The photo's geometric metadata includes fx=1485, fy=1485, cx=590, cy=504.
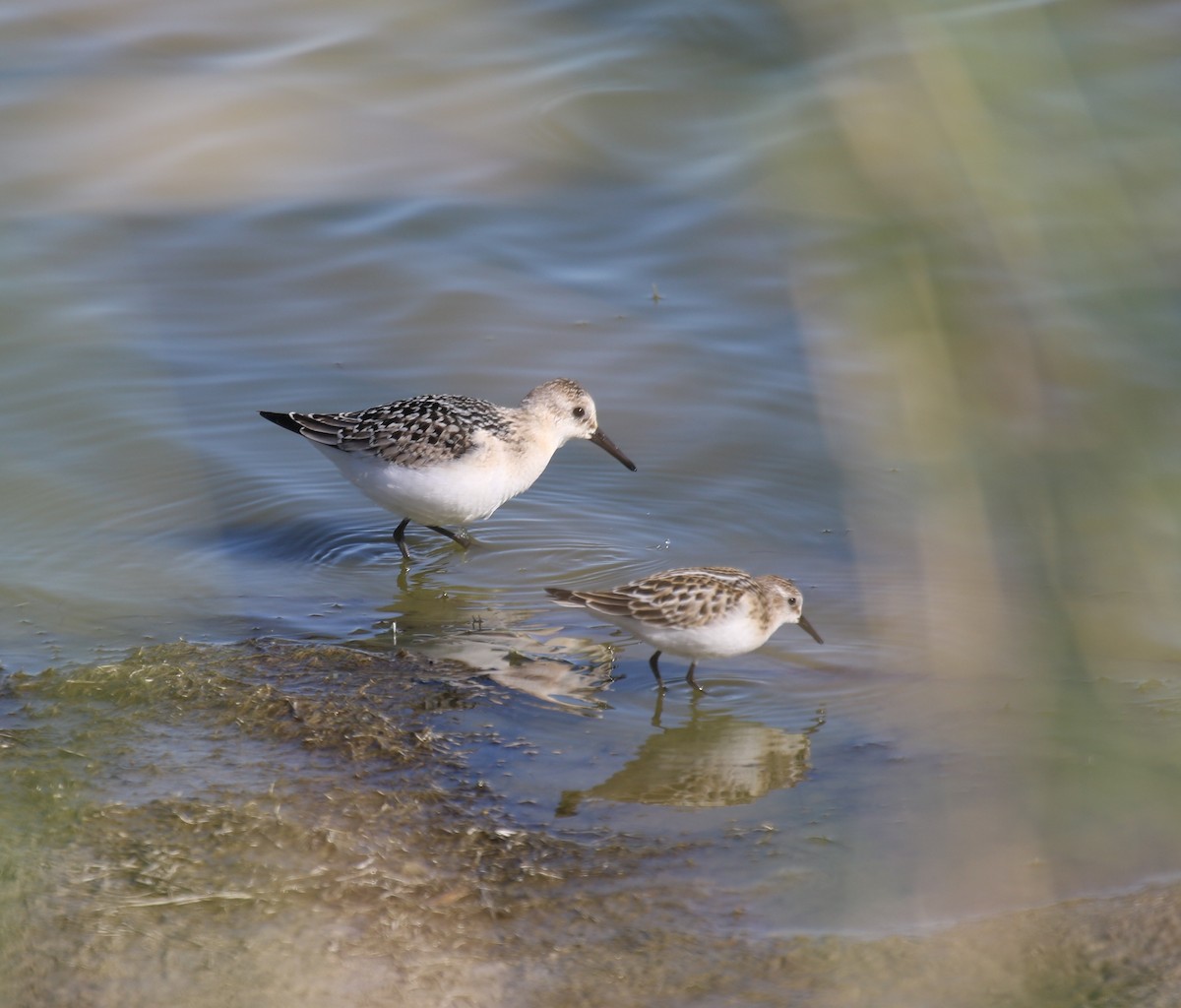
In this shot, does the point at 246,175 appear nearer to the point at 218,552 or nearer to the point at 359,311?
the point at 359,311

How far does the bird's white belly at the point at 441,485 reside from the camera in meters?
7.51

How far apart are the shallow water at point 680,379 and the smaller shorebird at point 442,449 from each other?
0.36 m

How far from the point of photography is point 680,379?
9609mm

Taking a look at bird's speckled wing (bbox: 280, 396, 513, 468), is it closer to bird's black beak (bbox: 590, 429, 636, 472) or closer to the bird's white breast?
the bird's white breast

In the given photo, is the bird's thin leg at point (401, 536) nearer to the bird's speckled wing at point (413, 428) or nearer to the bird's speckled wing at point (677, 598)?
the bird's speckled wing at point (413, 428)

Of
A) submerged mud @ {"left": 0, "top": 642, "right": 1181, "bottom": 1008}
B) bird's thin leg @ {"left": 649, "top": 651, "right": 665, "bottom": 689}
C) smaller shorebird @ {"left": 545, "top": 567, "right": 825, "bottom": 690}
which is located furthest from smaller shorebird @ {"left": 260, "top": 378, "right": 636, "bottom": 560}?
submerged mud @ {"left": 0, "top": 642, "right": 1181, "bottom": 1008}

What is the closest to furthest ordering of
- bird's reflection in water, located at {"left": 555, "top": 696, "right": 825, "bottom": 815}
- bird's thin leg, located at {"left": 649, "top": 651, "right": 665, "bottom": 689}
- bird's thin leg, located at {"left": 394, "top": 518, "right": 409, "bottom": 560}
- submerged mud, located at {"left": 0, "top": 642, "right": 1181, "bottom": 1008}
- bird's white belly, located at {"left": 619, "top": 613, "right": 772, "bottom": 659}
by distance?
submerged mud, located at {"left": 0, "top": 642, "right": 1181, "bottom": 1008} < bird's reflection in water, located at {"left": 555, "top": 696, "right": 825, "bottom": 815} < bird's white belly, located at {"left": 619, "top": 613, "right": 772, "bottom": 659} < bird's thin leg, located at {"left": 649, "top": 651, "right": 665, "bottom": 689} < bird's thin leg, located at {"left": 394, "top": 518, "right": 409, "bottom": 560}

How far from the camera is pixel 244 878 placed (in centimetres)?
438

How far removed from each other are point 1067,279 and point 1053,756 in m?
1.00

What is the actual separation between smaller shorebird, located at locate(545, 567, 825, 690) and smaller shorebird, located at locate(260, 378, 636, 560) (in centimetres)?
140

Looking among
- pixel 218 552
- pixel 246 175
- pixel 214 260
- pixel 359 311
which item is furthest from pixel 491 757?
pixel 246 175

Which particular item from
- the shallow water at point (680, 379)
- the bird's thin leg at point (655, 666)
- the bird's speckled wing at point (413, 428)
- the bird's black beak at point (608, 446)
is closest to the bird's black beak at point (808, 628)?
the shallow water at point (680, 379)

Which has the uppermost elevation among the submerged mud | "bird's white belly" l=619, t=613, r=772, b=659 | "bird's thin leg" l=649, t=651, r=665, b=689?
the submerged mud

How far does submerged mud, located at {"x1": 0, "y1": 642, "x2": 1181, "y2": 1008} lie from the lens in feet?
12.7
